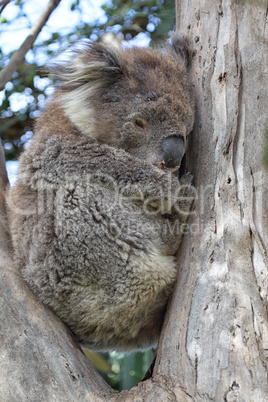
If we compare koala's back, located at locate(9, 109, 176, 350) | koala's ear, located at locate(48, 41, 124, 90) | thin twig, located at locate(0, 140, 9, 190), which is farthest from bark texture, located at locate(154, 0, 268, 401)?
thin twig, located at locate(0, 140, 9, 190)

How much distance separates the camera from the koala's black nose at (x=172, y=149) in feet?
9.46

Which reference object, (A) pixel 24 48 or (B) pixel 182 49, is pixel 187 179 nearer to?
(B) pixel 182 49

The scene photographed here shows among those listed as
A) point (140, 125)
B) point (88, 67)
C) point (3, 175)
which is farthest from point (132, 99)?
point (3, 175)

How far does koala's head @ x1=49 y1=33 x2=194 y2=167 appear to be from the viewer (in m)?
2.94

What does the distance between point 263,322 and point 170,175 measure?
3.89ft

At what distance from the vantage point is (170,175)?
284 cm

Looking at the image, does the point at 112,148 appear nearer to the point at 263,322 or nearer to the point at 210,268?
the point at 210,268

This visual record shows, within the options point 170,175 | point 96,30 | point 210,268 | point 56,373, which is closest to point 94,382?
point 56,373

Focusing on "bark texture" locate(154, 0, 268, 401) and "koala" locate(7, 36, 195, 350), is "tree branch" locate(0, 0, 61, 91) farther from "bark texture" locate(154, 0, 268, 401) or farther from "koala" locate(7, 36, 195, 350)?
"bark texture" locate(154, 0, 268, 401)

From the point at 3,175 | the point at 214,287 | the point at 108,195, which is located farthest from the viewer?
the point at 3,175

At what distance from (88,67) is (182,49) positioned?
2.42 ft

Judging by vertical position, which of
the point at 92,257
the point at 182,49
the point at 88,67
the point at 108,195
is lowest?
the point at 92,257

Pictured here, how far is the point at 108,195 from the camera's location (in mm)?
2789

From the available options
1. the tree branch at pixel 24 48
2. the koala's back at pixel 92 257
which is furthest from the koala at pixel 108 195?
the tree branch at pixel 24 48
